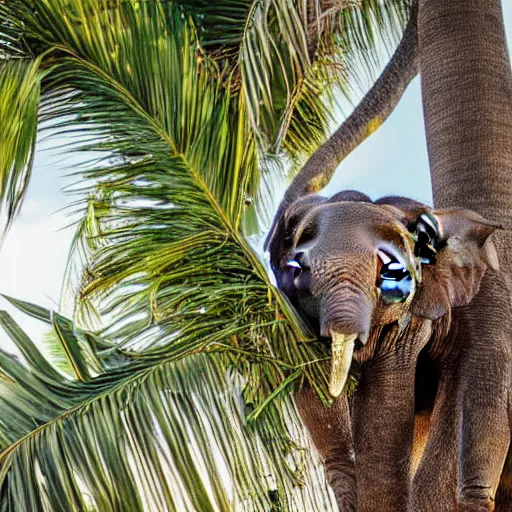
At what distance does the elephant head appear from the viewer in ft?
12.9

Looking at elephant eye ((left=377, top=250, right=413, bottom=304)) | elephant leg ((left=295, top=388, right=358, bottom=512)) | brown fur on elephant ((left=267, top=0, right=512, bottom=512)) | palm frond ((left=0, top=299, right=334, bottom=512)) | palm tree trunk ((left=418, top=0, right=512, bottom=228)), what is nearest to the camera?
palm frond ((left=0, top=299, right=334, bottom=512))

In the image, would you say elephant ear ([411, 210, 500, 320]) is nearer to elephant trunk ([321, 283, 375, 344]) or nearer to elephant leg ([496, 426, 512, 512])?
elephant trunk ([321, 283, 375, 344])

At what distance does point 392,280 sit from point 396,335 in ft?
1.37

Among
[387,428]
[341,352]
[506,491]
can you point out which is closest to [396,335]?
[387,428]

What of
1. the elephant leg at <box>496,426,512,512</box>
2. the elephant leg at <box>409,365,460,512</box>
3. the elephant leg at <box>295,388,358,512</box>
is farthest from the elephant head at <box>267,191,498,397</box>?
the elephant leg at <box>496,426,512,512</box>

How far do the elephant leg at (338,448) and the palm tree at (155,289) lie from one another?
0.10m

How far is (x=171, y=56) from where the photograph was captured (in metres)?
4.64

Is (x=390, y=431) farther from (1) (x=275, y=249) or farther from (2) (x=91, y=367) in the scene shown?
(2) (x=91, y=367)

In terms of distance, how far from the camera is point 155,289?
441cm

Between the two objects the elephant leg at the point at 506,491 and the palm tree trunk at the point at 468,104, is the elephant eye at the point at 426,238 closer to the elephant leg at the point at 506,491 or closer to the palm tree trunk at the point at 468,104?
the palm tree trunk at the point at 468,104

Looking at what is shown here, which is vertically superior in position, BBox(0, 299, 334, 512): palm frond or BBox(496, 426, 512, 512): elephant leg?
BBox(0, 299, 334, 512): palm frond

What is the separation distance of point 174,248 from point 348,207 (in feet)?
2.43

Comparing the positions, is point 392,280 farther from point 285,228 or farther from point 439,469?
point 439,469

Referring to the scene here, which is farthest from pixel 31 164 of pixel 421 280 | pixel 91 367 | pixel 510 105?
pixel 510 105
